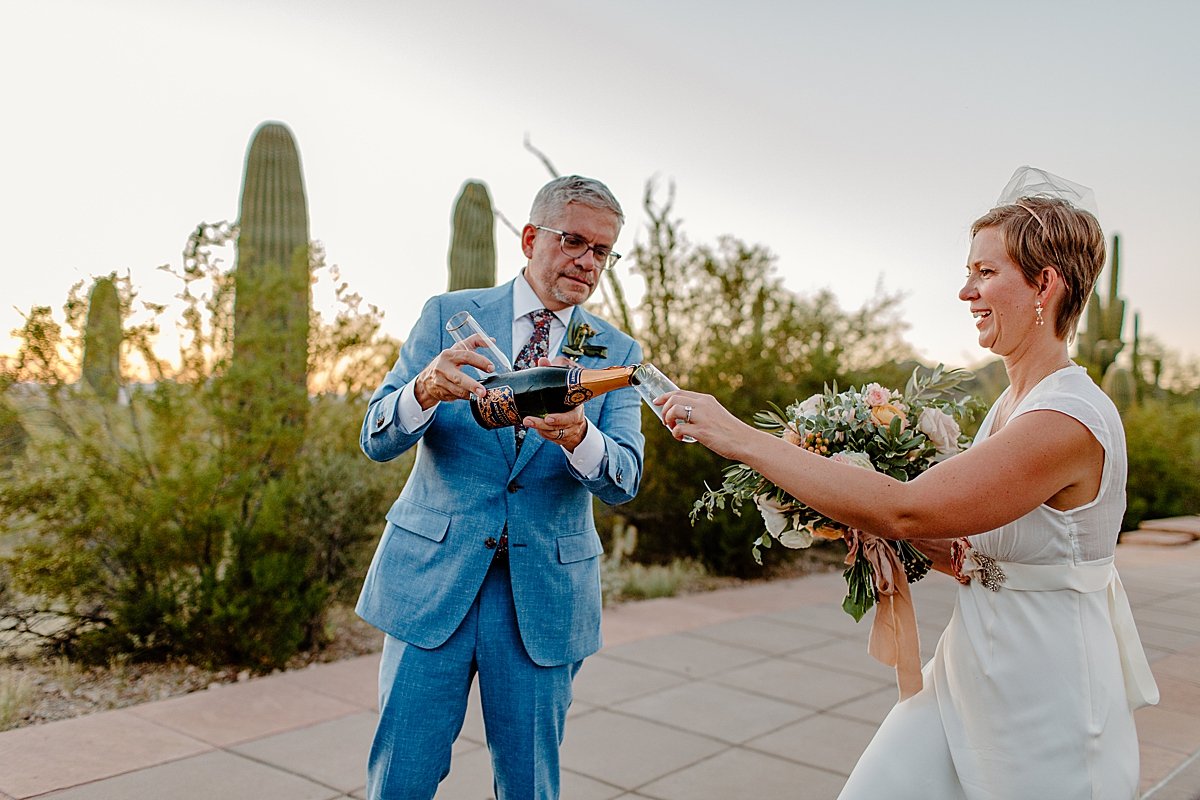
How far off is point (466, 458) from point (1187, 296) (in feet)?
43.8

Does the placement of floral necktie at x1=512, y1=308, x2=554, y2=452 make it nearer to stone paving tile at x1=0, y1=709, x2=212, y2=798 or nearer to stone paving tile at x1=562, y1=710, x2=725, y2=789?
stone paving tile at x1=562, y1=710, x2=725, y2=789

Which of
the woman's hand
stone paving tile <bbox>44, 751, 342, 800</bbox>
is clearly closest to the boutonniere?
the woman's hand

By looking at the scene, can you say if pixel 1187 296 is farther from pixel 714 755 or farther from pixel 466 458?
pixel 466 458

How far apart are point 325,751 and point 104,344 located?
286 centimetres

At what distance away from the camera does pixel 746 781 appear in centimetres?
413

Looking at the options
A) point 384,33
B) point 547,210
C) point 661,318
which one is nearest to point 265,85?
point 384,33

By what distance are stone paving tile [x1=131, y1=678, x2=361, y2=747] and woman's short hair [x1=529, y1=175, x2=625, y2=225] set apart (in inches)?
115

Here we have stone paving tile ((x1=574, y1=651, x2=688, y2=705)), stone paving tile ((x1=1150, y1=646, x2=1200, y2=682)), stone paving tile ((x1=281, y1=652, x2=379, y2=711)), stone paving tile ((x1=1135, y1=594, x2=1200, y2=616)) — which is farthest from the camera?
stone paving tile ((x1=1135, y1=594, x2=1200, y2=616))

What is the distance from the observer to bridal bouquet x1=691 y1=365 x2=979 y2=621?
86.4 inches

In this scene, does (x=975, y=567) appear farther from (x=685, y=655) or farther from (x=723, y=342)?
(x=723, y=342)

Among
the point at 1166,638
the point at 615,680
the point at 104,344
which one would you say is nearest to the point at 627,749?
the point at 615,680

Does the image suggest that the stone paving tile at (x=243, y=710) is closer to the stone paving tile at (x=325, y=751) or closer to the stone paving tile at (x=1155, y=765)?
the stone paving tile at (x=325, y=751)

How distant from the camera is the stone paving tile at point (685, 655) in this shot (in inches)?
231

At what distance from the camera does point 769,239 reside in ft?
33.2
